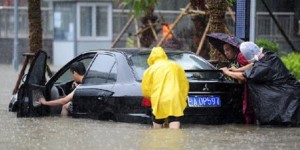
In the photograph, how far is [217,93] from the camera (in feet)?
46.6

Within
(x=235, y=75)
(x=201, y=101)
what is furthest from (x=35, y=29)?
(x=201, y=101)

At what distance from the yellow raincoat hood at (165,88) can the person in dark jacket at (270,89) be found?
3.76ft

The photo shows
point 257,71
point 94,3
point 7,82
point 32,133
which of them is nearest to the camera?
point 32,133

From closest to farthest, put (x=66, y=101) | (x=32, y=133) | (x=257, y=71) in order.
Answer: (x=32, y=133)
(x=257, y=71)
(x=66, y=101)

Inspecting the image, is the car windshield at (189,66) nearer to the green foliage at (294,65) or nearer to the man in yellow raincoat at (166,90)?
the man in yellow raincoat at (166,90)

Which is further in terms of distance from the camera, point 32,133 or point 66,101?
point 66,101

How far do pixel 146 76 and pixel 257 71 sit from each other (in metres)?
1.84

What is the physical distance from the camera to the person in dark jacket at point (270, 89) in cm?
1442

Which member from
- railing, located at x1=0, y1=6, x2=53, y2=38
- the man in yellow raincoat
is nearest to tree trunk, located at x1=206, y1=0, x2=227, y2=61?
the man in yellow raincoat

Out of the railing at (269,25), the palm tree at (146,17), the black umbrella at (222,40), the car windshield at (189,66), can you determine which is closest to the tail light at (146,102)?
the car windshield at (189,66)

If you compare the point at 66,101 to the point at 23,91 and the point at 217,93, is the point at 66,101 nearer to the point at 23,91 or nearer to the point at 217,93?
the point at 23,91

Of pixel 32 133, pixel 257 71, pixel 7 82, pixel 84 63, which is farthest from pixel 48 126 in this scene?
pixel 7 82

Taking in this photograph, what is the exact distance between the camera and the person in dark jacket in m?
14.4

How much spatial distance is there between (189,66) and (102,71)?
1355 millimetres
